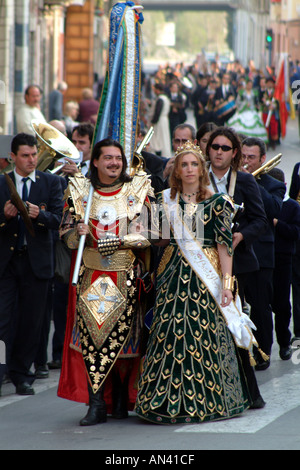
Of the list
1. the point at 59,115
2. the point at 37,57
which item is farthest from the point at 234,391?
the point at 37,57

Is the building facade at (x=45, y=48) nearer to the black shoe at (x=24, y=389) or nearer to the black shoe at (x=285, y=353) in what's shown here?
the black shoe at (x=285, y=353)

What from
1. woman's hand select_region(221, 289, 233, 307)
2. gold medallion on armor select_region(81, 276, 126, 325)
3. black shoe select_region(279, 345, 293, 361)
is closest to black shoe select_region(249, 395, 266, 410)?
woman's hand select_region(221, 289, 233, 307)

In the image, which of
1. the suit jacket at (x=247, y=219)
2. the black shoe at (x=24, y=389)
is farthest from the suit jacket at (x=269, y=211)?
the black shoe at (x=24, y=389)

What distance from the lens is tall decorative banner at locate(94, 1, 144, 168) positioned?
805 centimetres

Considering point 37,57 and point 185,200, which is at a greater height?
point 37,57

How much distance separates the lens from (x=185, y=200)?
23.6 feet

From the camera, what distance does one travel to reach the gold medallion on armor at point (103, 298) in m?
7.09

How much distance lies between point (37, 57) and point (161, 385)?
1949cm

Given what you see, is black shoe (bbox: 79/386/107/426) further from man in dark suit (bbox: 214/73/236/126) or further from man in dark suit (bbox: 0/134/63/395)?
man in dark suit (bbox: 214/73/236/126)

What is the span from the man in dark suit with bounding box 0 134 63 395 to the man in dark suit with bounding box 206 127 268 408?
4.12 ft

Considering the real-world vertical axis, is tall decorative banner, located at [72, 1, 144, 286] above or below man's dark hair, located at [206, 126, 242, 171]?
above

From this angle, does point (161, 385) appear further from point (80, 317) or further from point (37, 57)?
point (37, 57)

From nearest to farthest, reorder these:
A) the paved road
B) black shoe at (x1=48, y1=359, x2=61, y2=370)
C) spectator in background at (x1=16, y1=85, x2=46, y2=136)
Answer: the paved road
black shoe at (x1=48, y1=359, x2=61, y2=370)
spectator in background at (x1=16, y1=85, x2=46, y2=136)

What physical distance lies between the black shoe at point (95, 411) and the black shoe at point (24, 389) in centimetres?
126
